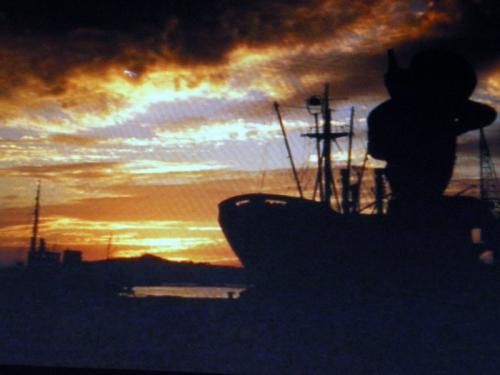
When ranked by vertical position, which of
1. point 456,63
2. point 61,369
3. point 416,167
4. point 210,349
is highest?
point 456,63

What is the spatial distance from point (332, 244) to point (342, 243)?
44 centimetres

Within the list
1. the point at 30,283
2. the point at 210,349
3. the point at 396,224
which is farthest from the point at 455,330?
the point at 30,283

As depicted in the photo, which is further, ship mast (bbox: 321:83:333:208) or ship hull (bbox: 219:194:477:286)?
ship mast (bbox: 321:83:333:208)

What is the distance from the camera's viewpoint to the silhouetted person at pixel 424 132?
2048cm

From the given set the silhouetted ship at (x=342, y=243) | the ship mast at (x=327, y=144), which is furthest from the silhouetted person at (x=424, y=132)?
the ship mast at (x=327, y=144)

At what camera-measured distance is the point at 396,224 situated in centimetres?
2278

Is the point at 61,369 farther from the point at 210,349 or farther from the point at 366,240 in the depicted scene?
the point at 366,240

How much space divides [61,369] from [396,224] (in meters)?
19.9

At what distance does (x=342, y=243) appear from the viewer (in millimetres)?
23203

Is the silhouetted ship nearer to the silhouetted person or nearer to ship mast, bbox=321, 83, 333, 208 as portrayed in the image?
the silhouetted person

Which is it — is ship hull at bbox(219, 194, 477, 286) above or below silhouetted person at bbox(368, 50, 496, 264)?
below

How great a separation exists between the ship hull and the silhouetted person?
951mm

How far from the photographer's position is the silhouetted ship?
22.2 meters

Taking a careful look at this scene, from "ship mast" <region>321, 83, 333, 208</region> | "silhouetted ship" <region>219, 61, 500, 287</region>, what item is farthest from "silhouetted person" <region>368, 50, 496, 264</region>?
"ship mast" <region>321, 83, 333, 208</region>
